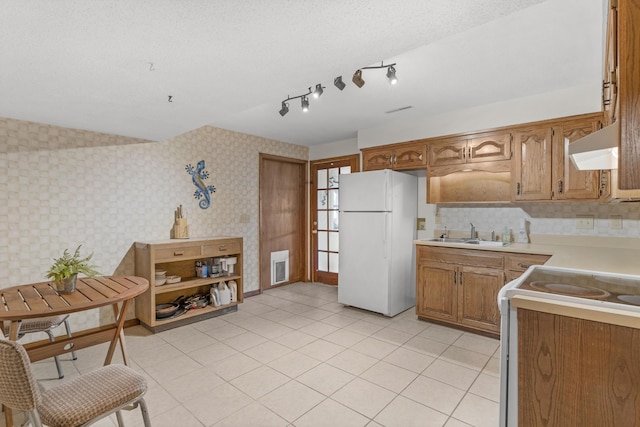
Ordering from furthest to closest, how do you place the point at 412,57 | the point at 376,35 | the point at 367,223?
the point at 367,223, the point at 412,57, the point at 376,35

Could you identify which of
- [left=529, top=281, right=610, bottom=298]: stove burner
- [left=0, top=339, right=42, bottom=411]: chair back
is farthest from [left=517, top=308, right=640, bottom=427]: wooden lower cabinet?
[left=0, top=339, right=42, bottom=411]: chair back

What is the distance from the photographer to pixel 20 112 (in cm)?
260

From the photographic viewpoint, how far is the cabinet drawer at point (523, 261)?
9.21 feet

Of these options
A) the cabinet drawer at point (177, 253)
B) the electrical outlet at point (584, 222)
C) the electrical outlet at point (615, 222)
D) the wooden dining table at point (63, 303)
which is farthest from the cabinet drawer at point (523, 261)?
the cabinet drawer at point (177, 253)

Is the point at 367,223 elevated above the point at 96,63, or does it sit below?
below

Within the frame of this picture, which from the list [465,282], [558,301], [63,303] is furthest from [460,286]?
[63,303]

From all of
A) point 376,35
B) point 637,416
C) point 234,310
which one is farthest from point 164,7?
point 234,310

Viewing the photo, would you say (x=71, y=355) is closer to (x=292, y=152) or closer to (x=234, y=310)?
A: (x=234, y=310)

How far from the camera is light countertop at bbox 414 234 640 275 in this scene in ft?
6.66

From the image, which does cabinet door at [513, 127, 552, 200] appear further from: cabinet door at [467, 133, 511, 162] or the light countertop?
the light countertop

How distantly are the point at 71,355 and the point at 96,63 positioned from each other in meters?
2.47

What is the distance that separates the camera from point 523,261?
2889 millimetres

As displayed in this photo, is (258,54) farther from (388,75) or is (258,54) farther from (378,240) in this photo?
(378,240)

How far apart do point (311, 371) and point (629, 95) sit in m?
2.47
